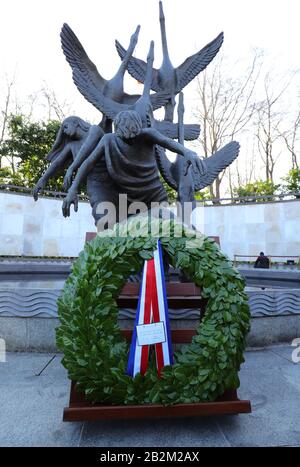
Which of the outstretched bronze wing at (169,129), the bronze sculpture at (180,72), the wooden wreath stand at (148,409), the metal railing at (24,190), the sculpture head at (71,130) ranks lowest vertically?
the wooden wreath stand at (148,409)

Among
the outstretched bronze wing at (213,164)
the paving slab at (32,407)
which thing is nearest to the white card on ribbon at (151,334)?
the paving slab at (32,407)

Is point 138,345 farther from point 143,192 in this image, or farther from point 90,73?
point 90,73

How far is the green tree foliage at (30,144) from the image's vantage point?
19391 mm

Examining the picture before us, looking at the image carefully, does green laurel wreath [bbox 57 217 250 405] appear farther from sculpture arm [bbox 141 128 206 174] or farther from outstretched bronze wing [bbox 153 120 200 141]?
outstretched bronze wing [bbox 153 120 200 141]

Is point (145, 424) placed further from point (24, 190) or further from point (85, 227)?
point (24, 190)

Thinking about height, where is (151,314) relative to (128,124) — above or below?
below

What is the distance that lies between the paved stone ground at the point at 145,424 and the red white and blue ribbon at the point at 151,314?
37 centimetres

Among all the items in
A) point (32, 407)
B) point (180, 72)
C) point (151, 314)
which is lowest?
point (32, 407)

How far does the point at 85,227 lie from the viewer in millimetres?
17344

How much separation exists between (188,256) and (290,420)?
128 cm

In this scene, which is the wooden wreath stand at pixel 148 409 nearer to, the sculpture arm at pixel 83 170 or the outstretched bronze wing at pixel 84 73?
the sculpture arm at pixel 83 170

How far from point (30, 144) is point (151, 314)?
19625mm

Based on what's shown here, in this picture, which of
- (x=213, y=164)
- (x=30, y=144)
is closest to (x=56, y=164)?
(x=213, y=164)
